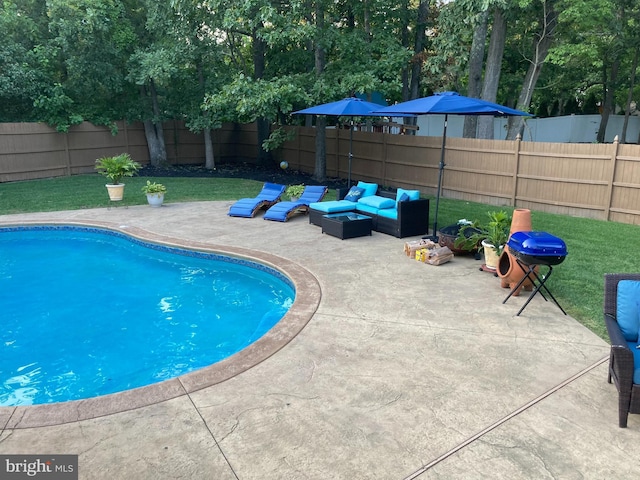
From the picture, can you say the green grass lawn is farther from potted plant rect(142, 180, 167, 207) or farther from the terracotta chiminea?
potted plant rect(142, 180, 167, 207)

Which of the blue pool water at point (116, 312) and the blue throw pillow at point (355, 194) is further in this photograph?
the blue throw pillow at point (355, 194)

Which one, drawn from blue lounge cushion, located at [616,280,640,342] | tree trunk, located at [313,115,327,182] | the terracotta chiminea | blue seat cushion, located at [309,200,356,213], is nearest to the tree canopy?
tree trunk, located at [313,115,327,182]

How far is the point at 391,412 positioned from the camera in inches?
147

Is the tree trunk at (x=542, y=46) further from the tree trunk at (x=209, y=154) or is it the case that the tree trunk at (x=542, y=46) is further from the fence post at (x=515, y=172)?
the tree trunk at (x=209, y=154)

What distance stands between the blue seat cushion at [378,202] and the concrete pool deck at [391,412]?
386 cm

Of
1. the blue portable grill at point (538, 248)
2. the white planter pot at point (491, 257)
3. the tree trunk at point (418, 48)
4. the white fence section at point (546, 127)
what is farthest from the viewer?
the white fence section at point (546, 127)

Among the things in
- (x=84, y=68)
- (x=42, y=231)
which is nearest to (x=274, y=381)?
(x=42, y=231)

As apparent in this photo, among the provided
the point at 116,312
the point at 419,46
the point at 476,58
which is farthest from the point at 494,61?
the point at 116,312

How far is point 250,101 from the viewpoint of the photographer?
1308 centimetres

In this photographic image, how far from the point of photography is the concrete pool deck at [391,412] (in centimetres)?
317

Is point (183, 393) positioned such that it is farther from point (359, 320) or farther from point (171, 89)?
point (171, 89)

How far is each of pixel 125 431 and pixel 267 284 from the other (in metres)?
3.94

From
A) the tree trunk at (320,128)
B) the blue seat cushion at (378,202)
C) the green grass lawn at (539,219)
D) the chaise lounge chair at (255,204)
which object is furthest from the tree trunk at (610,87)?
the chaise lounge chair at (255,204)

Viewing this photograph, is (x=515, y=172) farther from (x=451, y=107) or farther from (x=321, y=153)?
(x=321, y=153)
